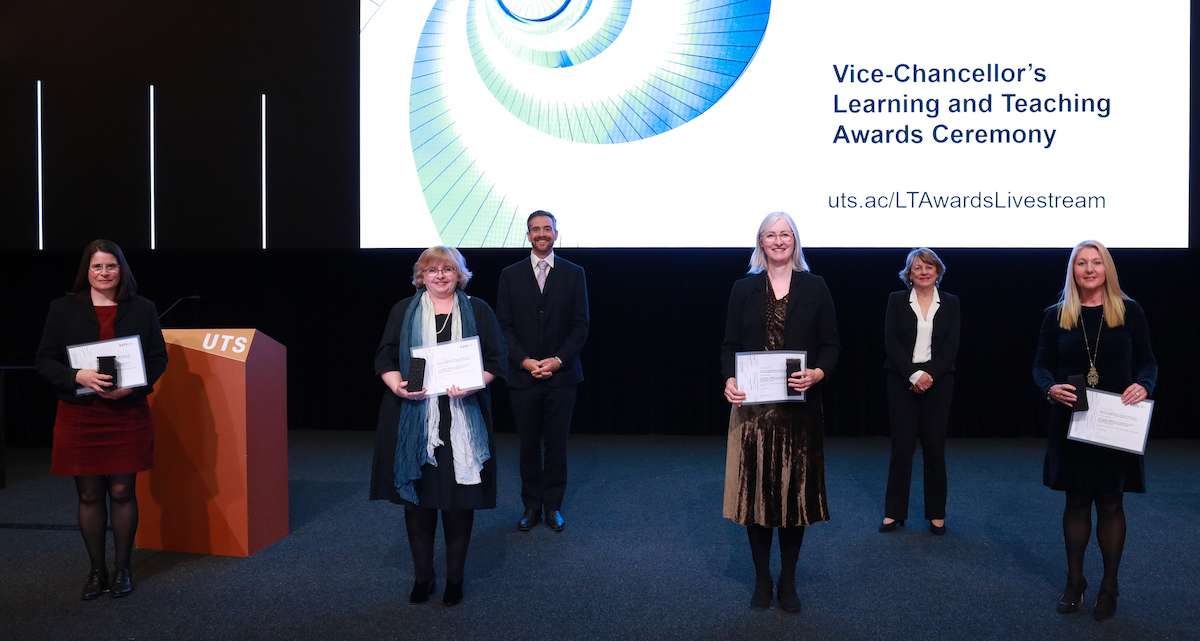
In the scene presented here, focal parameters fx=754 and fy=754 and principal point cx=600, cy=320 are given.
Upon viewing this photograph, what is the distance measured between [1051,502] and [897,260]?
2.21 m

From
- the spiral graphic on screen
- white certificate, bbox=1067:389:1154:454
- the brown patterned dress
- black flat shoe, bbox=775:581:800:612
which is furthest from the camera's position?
the spiral graphic on screen

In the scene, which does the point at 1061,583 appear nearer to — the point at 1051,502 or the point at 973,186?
the point at 1051,502

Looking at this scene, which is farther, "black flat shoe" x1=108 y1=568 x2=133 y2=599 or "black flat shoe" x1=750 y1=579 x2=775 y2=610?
"black flat shoe" x1=108 y1=568 x2=133 y2=599

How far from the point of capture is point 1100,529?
2547mm

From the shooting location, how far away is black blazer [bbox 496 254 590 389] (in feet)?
12.3

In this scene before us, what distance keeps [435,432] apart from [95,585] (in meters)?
1.43

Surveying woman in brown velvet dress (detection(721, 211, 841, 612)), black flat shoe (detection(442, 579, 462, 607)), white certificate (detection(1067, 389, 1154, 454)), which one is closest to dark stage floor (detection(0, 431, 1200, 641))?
black flat shoe (detection(442, 579, 462, 607))

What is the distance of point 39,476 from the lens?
16.2 ft

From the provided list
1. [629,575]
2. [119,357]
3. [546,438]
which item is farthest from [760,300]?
[119,357]

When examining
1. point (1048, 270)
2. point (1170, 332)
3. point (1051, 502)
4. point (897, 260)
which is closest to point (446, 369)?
point (1051, 502)

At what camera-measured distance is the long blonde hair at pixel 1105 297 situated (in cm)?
246

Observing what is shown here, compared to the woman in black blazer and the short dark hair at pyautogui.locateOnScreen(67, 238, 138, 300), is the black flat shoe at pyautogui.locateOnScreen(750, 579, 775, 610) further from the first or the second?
the short dark hair at pyautogui.locateOnScreen(67, 238, 138, 300)

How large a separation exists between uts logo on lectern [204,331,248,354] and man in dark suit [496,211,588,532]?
116cm

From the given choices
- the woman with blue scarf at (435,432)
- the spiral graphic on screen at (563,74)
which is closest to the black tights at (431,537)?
the woman with blue scarf at (435,432)
